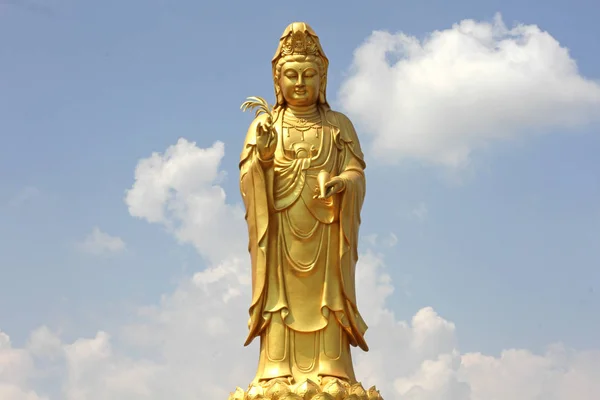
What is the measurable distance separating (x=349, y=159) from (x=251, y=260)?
1.55m

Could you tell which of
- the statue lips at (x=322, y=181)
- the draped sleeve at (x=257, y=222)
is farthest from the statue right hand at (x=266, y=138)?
the statue lips at (x=322, y=181)

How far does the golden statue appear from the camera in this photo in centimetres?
1157

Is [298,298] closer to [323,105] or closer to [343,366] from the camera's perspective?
[343,366]

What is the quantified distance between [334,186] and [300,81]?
4.38 feet

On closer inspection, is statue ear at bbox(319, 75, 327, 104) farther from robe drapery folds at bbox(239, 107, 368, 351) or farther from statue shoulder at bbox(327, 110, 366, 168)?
robe drapery folds at bbox(239, 107, 368, 351)

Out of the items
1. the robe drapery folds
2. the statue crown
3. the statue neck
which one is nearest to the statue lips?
the robe drapery folds

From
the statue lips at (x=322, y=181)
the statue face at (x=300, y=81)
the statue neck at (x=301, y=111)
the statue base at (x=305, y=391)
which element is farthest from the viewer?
the statue neck at (x=301, y=111)

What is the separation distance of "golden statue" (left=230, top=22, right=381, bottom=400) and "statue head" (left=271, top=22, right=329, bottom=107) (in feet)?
0.04

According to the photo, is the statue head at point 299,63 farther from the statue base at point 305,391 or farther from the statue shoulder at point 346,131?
the statue base at point 305,391

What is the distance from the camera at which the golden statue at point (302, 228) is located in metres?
11.6

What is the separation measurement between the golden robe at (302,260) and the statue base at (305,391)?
0.36 m

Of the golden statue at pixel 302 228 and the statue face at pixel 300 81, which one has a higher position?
the statue face at pixel 300 81

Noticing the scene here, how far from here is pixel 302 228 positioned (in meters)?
11.9

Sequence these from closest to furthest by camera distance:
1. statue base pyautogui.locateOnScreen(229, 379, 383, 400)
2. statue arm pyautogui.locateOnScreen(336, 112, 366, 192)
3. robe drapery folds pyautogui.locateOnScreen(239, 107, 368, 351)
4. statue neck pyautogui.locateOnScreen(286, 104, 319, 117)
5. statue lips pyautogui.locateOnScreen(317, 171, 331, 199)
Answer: statue base pyautogui.locateOnScreen(229, 379, 383, 400) < statue lips pyautogui.locateOnScreen(317, 171, 331, 199) < robe drapery folds pyautogui.locateOnScreen(239, 107, 368, 351) < statue arm pyautogui.locateOnScreen(336, 112, 366, 192) < statue neck pyautogui.locateOnScreen(286, 104, 319, 117)
